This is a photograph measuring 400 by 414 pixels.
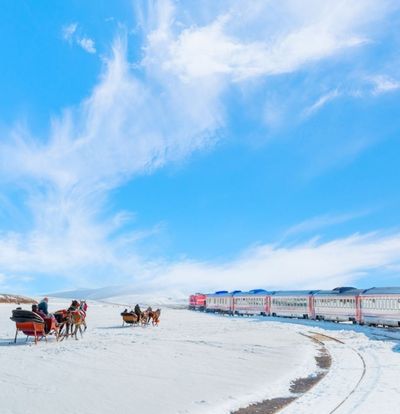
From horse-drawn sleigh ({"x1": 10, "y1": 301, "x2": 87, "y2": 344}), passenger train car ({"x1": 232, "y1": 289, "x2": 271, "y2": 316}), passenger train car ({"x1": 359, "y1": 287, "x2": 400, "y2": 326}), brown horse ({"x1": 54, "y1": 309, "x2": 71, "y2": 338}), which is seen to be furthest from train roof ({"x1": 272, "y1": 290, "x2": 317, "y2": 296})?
brown horse ({"x1": 54, "y1": 309, "x2": 71, "y2": 338})

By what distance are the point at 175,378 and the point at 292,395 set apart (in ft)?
7.72

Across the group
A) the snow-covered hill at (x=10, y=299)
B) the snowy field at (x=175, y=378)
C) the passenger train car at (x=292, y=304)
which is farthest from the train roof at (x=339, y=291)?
the snow-covered hill at (x=10, y=299)

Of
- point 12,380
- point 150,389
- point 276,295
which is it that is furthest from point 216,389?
point 276,295

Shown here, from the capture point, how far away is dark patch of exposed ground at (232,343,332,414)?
7.41 metres

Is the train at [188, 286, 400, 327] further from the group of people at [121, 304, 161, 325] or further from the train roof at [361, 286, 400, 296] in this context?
the group of people at [121, 304, 161, 325]

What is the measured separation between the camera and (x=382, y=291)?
3212 centimetres

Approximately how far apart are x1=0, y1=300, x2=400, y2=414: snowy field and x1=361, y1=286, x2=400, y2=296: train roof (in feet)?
54.5

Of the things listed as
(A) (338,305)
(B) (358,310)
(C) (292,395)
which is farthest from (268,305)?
(C) (292,395)

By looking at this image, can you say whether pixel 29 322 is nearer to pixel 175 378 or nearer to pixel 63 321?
pixel 63 321

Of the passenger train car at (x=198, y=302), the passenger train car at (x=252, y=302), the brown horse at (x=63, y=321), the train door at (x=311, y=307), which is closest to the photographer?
the brown horse at (x=63, y=321)

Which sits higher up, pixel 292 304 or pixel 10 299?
pixel 292 304

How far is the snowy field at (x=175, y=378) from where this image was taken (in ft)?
23.8

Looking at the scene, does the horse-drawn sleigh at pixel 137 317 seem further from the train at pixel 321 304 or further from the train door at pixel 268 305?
the train door at pixel 268 305

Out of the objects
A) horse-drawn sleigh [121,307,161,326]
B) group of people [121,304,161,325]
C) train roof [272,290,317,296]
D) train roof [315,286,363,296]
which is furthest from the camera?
train roof [272,290,317,296]
